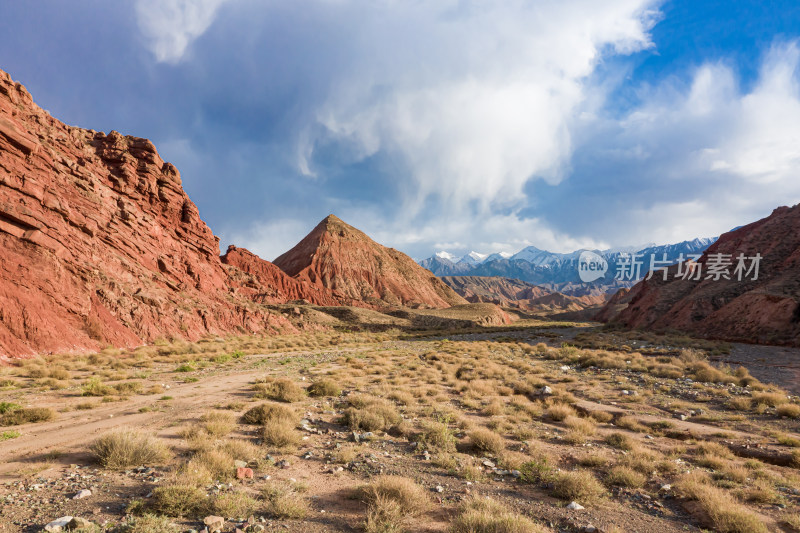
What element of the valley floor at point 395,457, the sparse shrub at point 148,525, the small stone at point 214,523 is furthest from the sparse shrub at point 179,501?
the small stone at point 214,523

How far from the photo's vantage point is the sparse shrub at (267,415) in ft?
28.6

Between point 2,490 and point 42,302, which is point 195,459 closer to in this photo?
point 2,490

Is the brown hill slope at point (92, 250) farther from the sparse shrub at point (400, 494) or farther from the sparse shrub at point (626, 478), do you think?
the sparse shrub at point (626, 478)

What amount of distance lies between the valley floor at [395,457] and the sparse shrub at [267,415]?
0.05 meters

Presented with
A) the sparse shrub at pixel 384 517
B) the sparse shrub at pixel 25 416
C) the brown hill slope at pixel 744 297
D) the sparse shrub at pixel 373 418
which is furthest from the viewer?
the brown hill slope at pixel 744 297

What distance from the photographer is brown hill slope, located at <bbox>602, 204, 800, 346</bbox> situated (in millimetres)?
32469

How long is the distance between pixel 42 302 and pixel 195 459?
2428 centimetres

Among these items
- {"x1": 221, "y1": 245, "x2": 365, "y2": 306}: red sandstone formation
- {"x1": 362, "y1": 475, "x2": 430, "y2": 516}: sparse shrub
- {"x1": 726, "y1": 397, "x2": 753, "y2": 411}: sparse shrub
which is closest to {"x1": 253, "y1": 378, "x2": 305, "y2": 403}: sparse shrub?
{"x1": 362, "y1": 475, "x2": 430, "y2": 516}: sparse shrub

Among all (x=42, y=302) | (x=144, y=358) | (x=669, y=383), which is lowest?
(x=669, y=383)

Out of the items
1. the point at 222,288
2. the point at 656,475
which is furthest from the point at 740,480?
the point at 222,288

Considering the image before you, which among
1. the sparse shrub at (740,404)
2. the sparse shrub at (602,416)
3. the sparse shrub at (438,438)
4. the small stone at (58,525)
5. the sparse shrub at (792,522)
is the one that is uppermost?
the small stone at (58,525)

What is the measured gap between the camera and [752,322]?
34219mm

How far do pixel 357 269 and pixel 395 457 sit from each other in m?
99.1

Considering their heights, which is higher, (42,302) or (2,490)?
(42,302)
